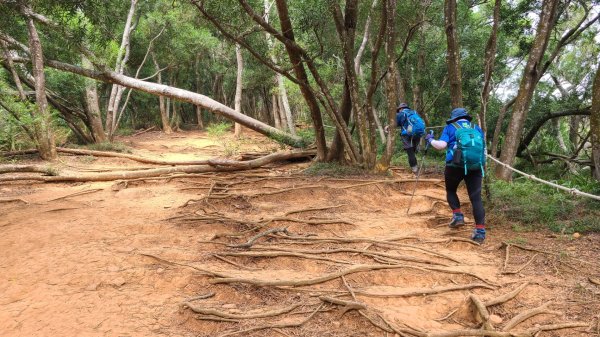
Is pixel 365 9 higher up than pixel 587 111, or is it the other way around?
pixel 365 9

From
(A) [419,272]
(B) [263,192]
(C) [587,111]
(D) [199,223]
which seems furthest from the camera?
(C) [587,111]

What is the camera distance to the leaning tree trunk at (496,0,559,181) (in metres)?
7.72

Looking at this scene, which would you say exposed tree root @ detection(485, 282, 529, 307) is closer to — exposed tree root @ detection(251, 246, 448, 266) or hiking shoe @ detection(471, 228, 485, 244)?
exposed tree root @ detection(251, 246, 448, 266)

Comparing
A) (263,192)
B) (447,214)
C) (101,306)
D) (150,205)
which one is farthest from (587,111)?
(101,306)

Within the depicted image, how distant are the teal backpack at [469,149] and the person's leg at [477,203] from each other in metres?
0.15

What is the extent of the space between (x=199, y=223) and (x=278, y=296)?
268cm

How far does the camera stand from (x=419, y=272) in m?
4.16

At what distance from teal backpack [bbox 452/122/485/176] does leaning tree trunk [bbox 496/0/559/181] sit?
12.9 ft

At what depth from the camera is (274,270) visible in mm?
4340

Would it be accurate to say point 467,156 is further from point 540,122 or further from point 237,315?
point 540,122

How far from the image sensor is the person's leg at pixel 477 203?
5.11 meters

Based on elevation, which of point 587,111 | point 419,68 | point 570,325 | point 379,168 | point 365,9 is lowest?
point 570,325

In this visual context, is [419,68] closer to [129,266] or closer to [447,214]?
[447,214]

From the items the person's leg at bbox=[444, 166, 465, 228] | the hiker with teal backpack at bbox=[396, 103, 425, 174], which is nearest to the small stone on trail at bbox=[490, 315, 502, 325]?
the person's leg at bbox=[444, 166, 465, 228]
